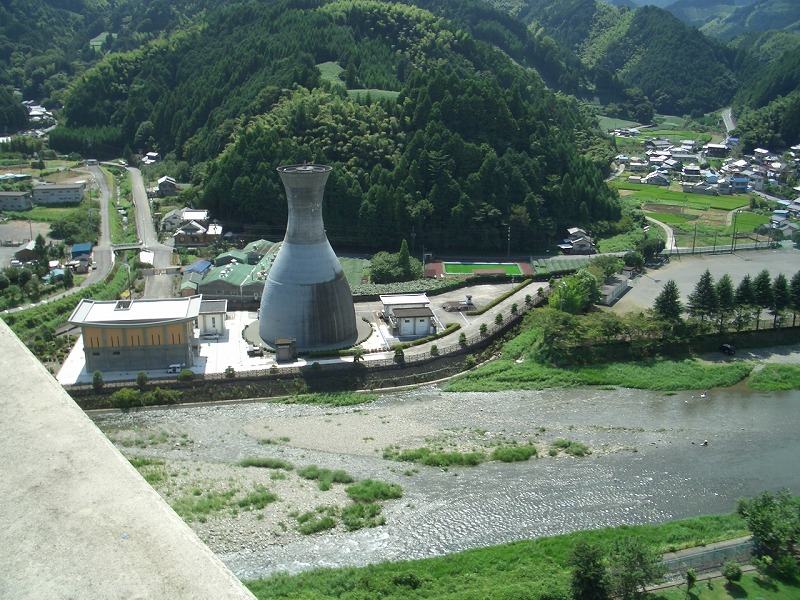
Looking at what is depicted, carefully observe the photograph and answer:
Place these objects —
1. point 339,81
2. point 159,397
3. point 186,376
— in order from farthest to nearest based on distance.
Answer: point 339,81 < point 186,376 < point 159,397

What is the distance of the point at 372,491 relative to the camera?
1869 cm

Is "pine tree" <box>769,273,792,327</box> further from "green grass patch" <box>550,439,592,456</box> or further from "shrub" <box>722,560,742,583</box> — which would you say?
"shrub" <box>722,560,742,583</box>

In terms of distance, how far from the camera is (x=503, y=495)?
18891mm

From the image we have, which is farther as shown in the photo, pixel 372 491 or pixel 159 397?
pixel 159 397

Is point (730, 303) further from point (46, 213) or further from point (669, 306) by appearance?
point (46, 213)

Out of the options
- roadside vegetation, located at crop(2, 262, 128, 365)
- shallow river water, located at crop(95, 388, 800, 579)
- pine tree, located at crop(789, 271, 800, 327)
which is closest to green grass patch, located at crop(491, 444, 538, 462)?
shallow river water, located at crop(95, 388, 800, 579)

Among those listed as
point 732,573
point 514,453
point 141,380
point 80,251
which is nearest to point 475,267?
point 514,453

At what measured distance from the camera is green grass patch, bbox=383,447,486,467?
20484 mm

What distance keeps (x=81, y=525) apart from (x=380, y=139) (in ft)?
141

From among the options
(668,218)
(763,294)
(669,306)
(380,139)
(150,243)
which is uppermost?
(380,139)

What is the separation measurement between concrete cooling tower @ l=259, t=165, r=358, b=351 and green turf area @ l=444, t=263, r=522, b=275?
1040cm

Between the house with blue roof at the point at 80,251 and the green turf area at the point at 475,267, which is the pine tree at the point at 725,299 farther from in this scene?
the house with blue roof at the point at 80,251

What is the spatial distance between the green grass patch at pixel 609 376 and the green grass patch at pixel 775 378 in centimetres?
42

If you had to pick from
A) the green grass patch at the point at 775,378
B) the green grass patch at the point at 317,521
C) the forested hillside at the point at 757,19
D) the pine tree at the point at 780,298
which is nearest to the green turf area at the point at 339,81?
the pine tree at the point at 780,298
